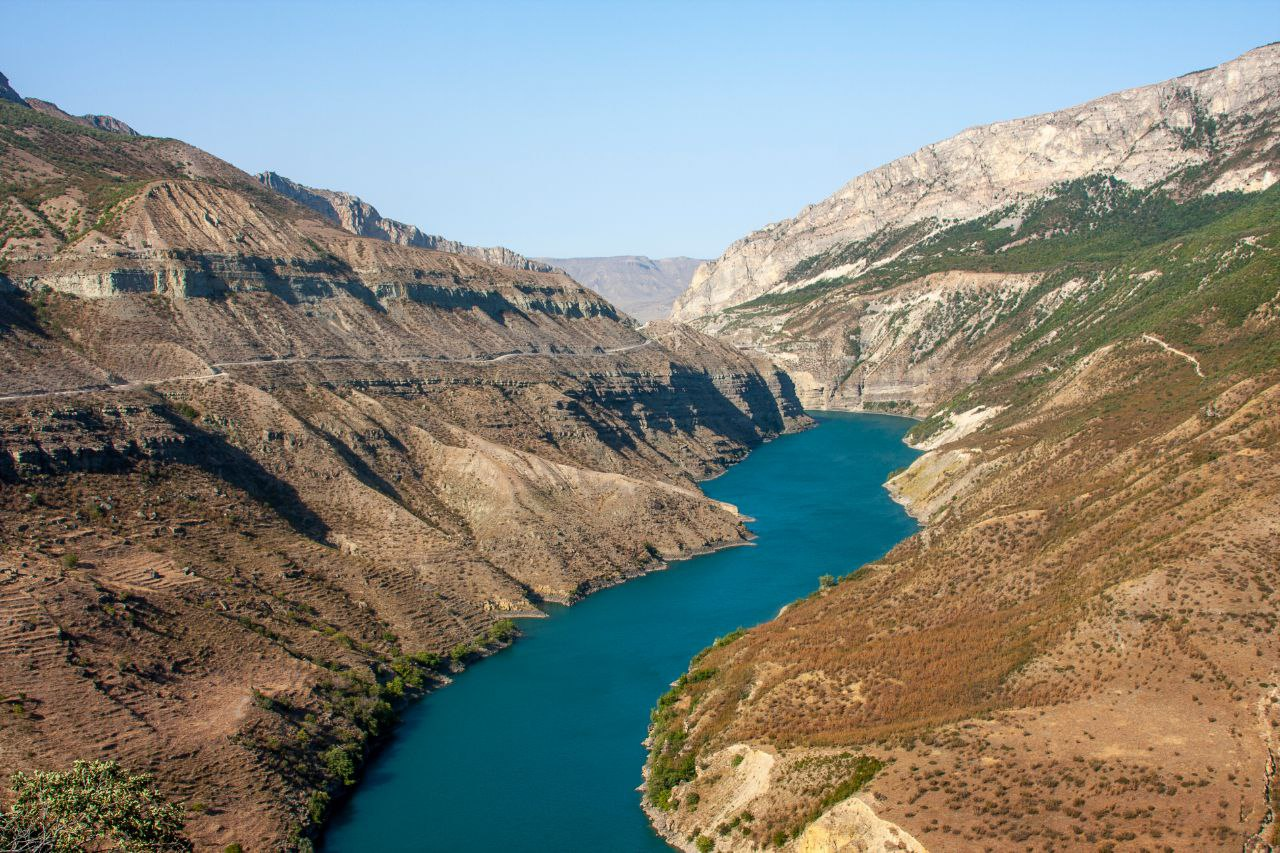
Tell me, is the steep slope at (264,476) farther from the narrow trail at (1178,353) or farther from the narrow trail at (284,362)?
the narrow trail at (1178,353)

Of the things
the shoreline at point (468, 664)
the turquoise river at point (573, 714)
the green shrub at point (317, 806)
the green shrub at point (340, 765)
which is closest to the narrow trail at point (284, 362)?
the shoreline at point (468, 664)

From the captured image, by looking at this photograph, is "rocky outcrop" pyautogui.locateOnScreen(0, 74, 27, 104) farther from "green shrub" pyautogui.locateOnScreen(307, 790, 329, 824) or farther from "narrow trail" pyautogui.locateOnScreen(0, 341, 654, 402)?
"green shrub" pyautogui.locateOnScreen(307, 790, 329, 824)

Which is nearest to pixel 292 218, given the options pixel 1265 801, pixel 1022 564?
pixel 1022 564

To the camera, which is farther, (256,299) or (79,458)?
(256,299)

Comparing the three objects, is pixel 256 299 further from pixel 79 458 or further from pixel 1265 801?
pixel 1265 801

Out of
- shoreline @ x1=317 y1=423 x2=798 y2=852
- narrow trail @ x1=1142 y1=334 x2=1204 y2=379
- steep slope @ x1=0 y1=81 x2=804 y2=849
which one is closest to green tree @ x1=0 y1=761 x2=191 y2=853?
steep slope @ x1=0 y1=81 x2=804 y2=849
